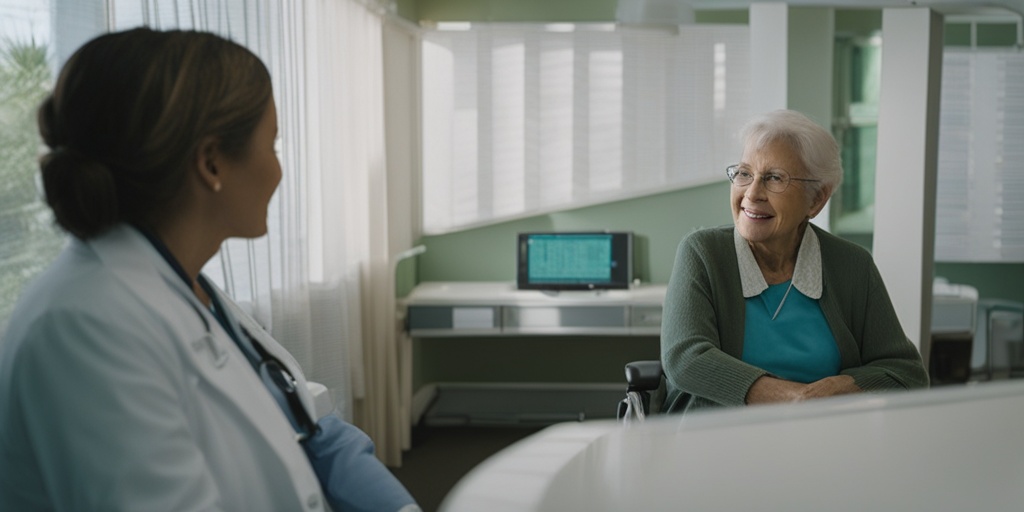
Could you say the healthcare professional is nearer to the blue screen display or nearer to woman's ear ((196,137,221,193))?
woman's ear ((196,137,221,193))

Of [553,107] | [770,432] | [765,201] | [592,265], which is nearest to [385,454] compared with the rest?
[592,265]

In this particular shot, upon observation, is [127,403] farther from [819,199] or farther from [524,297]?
[524,297]

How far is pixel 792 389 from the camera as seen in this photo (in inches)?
80.4

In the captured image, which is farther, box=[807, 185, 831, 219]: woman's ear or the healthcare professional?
box=[807, 185, 831, 219]: woman's ear

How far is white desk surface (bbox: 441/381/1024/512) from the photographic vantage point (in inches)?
23.2

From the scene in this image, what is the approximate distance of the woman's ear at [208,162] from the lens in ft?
3.67

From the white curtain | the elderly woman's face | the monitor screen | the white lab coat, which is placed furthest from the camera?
the monitor screen

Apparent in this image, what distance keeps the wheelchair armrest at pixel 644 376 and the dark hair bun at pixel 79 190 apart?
1.57 meters

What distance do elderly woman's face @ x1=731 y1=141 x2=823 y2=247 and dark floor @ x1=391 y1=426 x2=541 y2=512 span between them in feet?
6.15

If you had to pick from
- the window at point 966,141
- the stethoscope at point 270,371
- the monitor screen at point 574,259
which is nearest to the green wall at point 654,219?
the monitor screen at point 574,259

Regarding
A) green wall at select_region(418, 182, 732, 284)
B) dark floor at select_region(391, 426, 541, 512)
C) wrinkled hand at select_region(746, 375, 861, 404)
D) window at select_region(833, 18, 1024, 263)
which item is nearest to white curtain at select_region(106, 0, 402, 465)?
dark floor at select_region(391, 426, 541, 512)

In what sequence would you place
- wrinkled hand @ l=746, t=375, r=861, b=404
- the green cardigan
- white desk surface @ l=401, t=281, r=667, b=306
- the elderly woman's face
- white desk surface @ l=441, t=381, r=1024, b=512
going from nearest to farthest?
white desk surface @ l=441, t=381, r=1024, b=512 → wrinkled hand @ l=746, t=375, r=861, b=404 → the green cardigan → the elderly woman's face → white desk surface @ l=401, t=281, r=667, b=306

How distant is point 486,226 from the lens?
5.01m

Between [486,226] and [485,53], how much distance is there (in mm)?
898
